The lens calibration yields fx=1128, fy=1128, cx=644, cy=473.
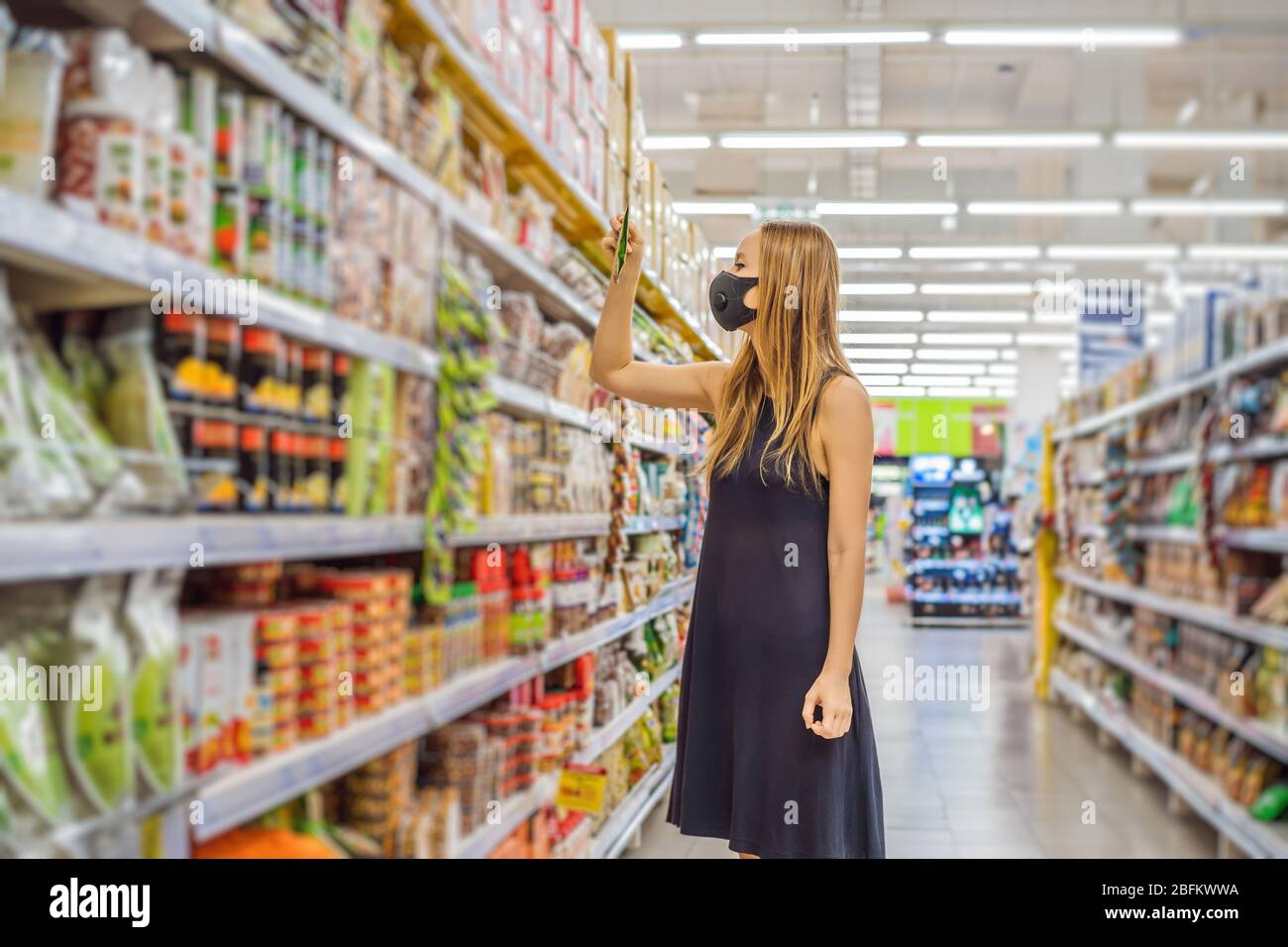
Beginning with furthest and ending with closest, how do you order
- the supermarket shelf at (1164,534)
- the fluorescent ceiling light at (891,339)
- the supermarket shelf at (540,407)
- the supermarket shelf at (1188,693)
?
1. the fluorescent ceiling light at (891,339)
2. the supermarket shelf at (1164,534)
3. the supermarket shelf at (1188,693)
4. the supermarket shelf at (540,407)

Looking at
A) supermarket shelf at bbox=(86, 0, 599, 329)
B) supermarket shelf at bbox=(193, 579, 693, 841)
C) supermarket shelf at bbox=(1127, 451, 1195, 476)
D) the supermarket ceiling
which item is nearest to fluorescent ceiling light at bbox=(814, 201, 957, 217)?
the supermarket ceiling

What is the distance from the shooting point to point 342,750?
70.8 inches

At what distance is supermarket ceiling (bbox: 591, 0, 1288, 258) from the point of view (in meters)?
7.70

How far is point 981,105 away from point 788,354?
13142 mm

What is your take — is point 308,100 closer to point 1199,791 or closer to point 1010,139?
point 1199,791

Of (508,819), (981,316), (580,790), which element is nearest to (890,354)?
(981,316)

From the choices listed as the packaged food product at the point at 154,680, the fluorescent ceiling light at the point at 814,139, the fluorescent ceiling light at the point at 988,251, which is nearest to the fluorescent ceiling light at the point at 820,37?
the fluorescent ceiling light at the point at 814,139

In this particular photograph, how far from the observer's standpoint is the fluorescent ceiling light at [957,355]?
20.5 meters

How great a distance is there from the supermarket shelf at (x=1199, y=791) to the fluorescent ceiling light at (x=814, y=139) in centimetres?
406

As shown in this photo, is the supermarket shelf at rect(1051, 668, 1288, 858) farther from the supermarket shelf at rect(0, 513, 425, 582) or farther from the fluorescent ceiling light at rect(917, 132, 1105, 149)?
the fluorescent ceiling light at rect(917, 132, 1105, 149)

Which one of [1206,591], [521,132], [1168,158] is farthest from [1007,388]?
[521,132]

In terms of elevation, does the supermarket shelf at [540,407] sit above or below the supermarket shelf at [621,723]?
above

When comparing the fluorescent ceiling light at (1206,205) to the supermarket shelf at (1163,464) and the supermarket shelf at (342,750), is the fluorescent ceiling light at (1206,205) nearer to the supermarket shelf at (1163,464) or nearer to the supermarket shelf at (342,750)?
the supermarket shelf at (1163,464)
